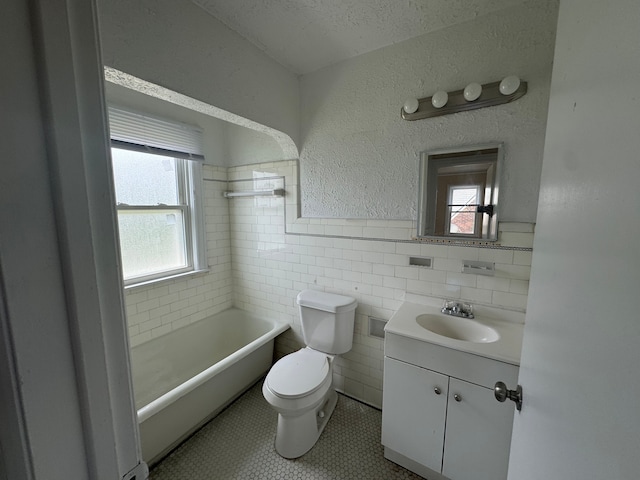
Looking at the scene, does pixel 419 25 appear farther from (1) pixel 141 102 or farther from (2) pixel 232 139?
(1) pixel 141 102

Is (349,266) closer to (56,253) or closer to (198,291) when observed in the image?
(198,291)

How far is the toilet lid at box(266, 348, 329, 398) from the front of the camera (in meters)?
1.50

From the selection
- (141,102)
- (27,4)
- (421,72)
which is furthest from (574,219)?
(141,102)

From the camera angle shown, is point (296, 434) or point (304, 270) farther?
point (304, 270)

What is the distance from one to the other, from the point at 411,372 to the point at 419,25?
1920 millimetres

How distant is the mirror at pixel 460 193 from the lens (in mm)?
1438

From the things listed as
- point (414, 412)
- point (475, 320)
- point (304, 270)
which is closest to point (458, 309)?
point (475, 320)

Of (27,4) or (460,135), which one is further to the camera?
(460,135)

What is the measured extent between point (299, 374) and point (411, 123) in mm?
1736

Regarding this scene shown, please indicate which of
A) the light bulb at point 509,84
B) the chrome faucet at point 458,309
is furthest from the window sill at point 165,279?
the light bulb at point 509,84

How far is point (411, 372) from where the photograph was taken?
1362 mm

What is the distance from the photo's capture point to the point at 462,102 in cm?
144

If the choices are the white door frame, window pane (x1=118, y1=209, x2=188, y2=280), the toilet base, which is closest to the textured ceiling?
the white door frame

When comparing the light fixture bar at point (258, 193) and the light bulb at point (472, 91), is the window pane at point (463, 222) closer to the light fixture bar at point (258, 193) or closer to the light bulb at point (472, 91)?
the light bulb at point (472, 91)
